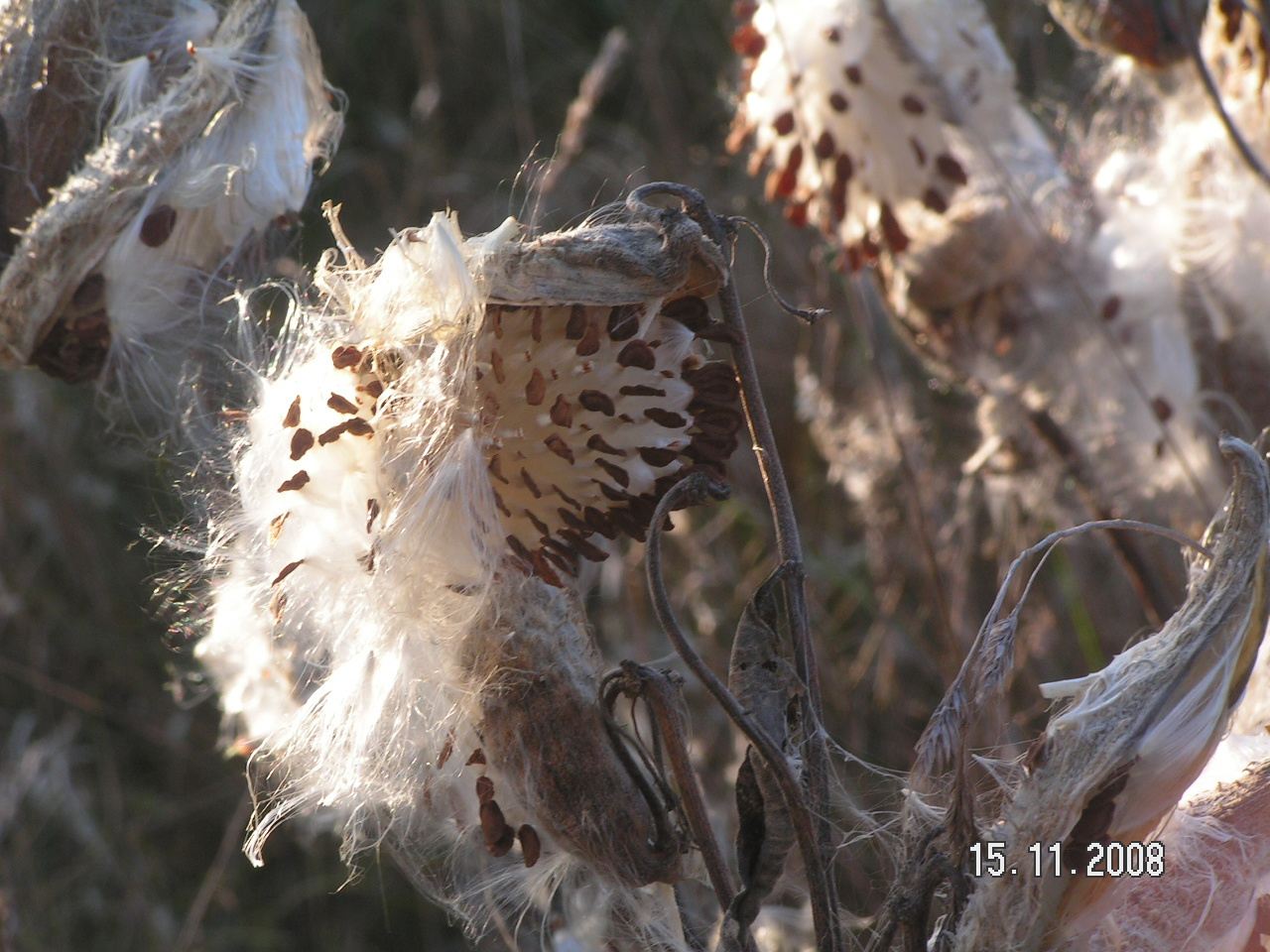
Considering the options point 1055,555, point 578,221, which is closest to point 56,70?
point 578,221

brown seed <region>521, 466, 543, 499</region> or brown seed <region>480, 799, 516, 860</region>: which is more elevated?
brown seed <region>521, 466, 543, 499</region>

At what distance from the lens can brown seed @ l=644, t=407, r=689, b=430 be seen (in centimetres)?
70

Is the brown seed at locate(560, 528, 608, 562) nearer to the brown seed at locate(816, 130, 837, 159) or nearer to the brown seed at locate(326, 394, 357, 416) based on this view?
the brown seed at locate(326, 394, 357, 416)

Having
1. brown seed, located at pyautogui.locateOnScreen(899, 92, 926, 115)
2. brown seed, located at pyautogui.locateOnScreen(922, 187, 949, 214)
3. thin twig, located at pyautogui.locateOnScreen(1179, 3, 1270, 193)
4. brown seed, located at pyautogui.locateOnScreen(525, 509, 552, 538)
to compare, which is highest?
thin twig, located at pyautogui.locateOnScreen(1179, 3, 1270, 193)

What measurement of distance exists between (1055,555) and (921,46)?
1.11 metres

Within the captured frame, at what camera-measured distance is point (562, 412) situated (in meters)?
0.67

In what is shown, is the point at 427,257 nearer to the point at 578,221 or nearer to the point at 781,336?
the point at 578,221

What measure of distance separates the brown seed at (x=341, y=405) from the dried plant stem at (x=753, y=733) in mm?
187

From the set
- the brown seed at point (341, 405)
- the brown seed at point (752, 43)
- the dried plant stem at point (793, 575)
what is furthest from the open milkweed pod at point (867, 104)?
the brown seed at point (341, 405)

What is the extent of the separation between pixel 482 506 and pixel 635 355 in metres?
0.12

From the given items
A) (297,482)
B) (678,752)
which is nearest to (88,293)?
(297,482)

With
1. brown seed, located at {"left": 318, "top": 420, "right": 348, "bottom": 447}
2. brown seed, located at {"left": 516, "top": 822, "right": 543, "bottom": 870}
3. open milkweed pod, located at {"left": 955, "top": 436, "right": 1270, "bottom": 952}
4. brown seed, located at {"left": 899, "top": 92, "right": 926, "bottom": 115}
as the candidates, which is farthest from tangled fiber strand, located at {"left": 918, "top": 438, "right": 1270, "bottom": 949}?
brown seed, located at {"left": 899, "top": 92, "right": 926, "bottom": 115}

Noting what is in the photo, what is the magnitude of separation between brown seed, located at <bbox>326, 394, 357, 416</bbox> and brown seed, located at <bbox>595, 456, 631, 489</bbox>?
14cm

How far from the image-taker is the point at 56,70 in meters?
0.99
